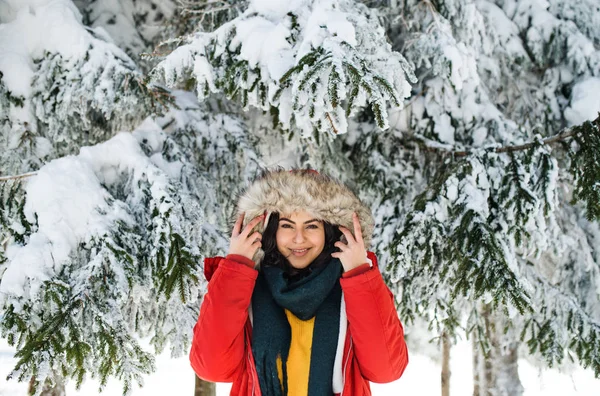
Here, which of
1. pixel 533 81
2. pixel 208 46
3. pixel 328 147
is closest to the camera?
pixel 208 46

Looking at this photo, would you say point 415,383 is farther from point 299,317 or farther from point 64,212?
point 299,317

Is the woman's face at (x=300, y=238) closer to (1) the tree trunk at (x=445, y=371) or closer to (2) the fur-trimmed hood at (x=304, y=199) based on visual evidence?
(2) the fur-trimmed hood at (x=304, y=199)

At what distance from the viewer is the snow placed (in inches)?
195

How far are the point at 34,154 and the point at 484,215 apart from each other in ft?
12.5

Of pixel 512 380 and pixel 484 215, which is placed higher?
pixel 484 215

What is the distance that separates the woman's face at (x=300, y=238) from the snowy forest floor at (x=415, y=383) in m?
8.34

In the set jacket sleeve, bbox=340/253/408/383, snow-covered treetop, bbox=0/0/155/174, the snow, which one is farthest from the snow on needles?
the snow

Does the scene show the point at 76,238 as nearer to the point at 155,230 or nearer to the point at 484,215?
the point at 155,230

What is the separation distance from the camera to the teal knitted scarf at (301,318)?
82.8 inches

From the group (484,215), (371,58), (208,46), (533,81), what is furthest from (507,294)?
(533,81)

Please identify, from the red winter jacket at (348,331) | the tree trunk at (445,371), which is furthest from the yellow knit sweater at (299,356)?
the tree trunk at (445,371)

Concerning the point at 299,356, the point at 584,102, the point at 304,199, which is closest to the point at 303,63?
the point at 304,199

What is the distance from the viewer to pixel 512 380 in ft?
21.8

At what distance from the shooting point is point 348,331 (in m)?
2.17
